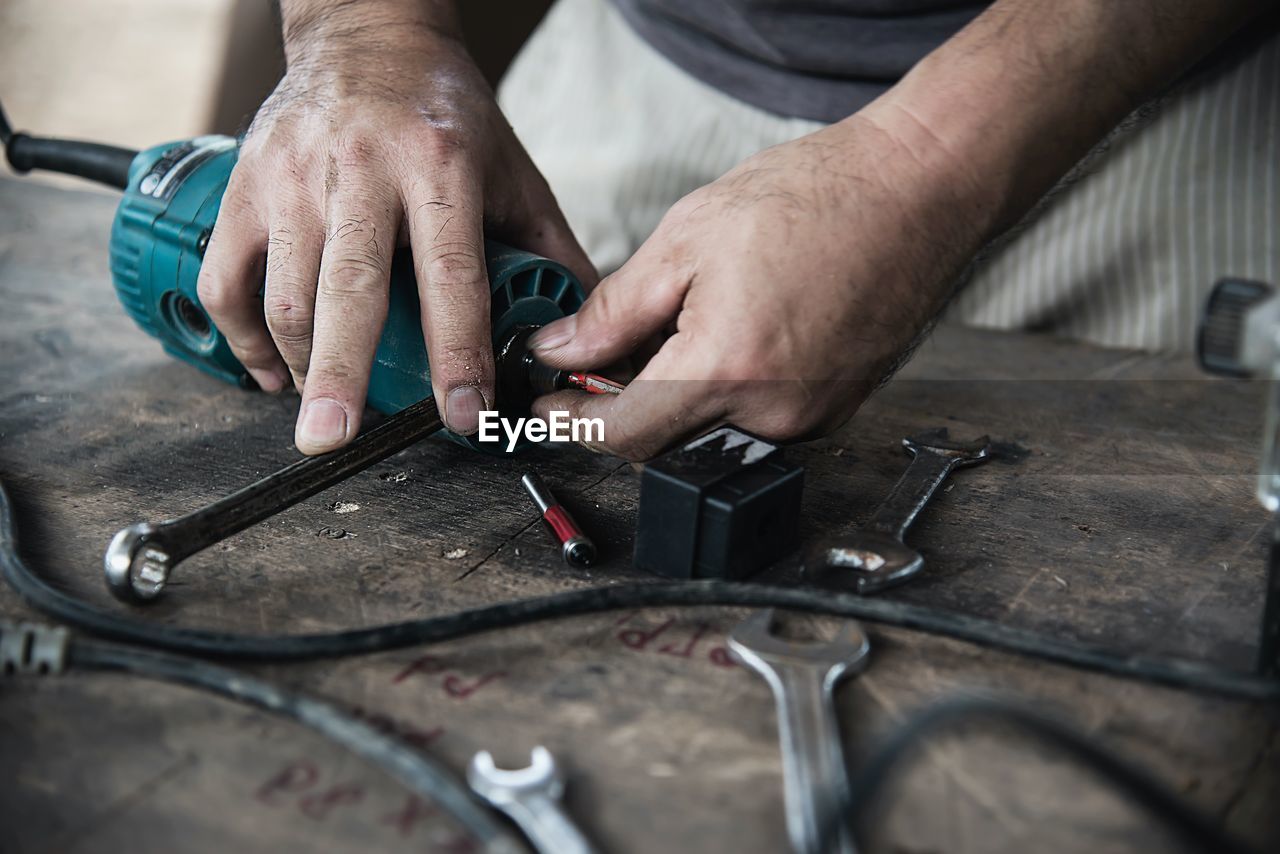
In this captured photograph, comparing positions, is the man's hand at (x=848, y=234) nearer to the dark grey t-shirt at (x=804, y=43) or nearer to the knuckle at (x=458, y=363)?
the knuckle at (x=458, y=363)

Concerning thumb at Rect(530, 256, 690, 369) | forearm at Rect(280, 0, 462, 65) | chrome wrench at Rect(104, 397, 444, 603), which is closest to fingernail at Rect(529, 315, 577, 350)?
thumb at Rect(530, 256, 690, 369)

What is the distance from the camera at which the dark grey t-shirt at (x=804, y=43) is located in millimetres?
1183

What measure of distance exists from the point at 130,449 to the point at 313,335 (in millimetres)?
232

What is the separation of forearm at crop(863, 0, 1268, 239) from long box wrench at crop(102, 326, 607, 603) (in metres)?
0.35

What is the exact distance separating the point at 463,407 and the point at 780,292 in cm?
26

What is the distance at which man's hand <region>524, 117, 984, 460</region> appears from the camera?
77 centimetres

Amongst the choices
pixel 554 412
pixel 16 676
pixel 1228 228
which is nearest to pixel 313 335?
pixel 554 412

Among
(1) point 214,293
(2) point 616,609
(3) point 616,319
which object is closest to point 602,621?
(2) point 616,609

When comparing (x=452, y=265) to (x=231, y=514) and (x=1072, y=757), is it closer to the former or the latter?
(x=231, y=514)

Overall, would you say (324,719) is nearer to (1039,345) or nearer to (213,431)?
(213,431)

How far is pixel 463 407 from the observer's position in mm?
820

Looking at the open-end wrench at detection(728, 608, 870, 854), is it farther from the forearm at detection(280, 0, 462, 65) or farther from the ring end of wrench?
the forearm at detection(280, 0, 462, 65)

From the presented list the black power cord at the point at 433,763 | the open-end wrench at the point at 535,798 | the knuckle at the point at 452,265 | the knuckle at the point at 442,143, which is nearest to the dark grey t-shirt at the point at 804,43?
the knuckle at the point at 442,143

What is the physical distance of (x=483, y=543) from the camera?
779mm
